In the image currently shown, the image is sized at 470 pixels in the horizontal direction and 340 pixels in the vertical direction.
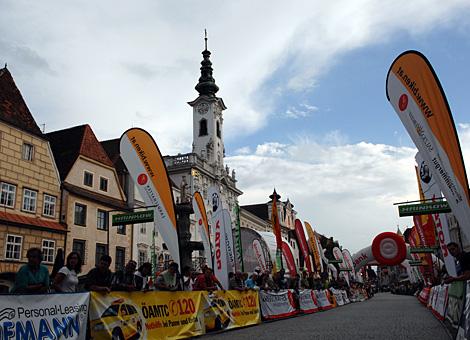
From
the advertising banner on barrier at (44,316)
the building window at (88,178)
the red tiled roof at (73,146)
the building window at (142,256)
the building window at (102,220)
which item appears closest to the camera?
the advertising banner on barrier at (44,316)

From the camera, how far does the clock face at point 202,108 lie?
6416 centimetres

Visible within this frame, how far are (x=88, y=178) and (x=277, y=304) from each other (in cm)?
2069

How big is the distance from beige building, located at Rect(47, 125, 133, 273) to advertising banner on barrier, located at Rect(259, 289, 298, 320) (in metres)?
14.3

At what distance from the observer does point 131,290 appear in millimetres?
9164

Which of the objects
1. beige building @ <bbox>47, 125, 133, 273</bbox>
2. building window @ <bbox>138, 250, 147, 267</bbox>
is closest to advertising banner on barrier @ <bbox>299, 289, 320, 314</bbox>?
beige building @ <bbox>47, 125, 133, 273</bbox>

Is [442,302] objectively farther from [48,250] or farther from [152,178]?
[48,250]

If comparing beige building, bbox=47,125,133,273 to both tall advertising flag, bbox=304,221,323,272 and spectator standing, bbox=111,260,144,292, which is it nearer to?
tall advertising flag, bbox=304,221,323,272

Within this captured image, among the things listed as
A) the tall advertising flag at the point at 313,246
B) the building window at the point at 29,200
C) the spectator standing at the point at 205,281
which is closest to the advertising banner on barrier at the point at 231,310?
the spectator standing at the point at 205,281

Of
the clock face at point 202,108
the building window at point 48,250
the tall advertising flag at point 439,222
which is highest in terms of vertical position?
the clock face at point 202,108

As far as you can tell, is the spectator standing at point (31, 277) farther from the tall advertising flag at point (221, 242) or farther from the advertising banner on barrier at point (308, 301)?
the advertising banner on barrier at point (308, 301)

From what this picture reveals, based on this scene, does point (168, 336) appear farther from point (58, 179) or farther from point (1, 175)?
point (58, 179)

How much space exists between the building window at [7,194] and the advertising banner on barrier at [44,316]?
65.3 ft

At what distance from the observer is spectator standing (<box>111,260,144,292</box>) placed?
911 centimetres

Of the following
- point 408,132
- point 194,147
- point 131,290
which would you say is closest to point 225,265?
point 131,290
